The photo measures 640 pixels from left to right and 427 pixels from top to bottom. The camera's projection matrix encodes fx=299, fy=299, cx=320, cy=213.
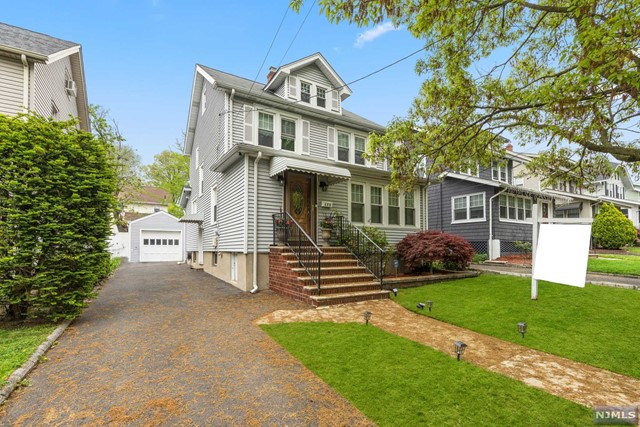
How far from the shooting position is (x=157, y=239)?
22.7 meters

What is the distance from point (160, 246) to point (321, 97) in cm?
1742

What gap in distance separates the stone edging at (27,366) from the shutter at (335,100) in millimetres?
11537

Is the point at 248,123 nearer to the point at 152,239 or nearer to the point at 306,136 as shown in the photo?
the point at 306,136

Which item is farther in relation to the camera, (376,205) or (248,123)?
(376,205)

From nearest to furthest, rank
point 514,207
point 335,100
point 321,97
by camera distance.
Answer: point 321,97, point 335,100, point 514,207

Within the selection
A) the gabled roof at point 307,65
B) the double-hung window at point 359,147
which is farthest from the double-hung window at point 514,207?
the gabled roof at point 307,65

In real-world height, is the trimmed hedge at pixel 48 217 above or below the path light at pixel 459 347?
above

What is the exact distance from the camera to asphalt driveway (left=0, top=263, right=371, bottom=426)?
2.76 metres

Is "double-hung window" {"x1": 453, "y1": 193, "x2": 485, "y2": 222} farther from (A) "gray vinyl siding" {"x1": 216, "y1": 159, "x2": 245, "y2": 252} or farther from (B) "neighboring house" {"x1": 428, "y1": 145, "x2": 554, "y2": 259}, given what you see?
(A) "gray vinyl siding" {"x1": 216, "y1": 159, "x2": 245, "y2": 252}

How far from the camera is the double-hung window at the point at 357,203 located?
11234 millimetres

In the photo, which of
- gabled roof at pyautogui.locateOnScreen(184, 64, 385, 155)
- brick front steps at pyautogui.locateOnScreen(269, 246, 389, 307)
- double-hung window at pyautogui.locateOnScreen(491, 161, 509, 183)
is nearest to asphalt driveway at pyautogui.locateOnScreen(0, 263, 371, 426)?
brick front steps at pyautogui.locateOnScreen(269, 246, 389, 307)

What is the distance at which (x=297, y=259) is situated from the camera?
8242 mm

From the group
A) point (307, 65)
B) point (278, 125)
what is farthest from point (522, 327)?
point (307, 65)

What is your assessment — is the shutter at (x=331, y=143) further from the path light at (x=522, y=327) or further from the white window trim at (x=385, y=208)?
the path light at (x=522, y=327)
